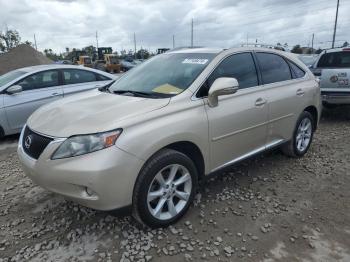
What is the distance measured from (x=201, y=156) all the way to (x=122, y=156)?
1.00 metres

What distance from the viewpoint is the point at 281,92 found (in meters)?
4.40

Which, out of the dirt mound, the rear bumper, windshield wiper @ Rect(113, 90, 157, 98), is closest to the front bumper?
windshield wiper @ Rect(113, 90, 157, 98)

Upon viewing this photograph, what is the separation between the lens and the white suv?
274cm

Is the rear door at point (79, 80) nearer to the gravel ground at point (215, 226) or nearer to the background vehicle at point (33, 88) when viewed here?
the background vehicle at point (33, 88)

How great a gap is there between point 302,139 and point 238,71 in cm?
192

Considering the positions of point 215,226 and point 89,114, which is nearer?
point 89,114

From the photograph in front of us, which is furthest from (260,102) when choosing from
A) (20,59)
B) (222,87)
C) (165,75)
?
(20,59)

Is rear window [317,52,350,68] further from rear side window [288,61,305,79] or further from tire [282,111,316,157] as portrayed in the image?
rear side window [288,61,305,79]

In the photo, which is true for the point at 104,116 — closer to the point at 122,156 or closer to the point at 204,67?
the point at 122,156

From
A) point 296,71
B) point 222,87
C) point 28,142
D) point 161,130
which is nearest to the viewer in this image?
point 161,130

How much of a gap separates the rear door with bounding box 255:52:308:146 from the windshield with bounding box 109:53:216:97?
3.25ft

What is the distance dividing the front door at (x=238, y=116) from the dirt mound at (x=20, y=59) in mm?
26403

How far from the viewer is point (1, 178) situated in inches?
182

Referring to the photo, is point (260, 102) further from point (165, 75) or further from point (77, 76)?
point (77, 76)
